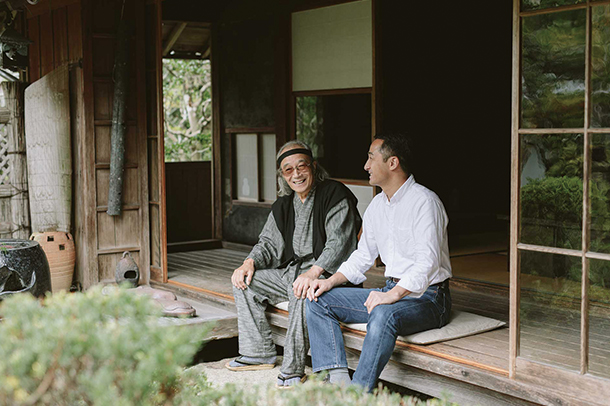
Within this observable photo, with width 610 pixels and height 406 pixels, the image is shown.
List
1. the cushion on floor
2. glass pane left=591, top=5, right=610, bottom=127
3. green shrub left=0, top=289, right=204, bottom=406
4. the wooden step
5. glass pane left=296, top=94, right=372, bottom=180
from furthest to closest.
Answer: glass pane left=296, top=94, right=372, bottom=180, the wooden step, the cushion on floor, glass pane left=591, top=5, right=610, bottom=127, green shrub left=0, top=289, right=204, bottom=406

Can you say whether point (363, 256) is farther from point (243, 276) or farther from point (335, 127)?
point (335, 127)

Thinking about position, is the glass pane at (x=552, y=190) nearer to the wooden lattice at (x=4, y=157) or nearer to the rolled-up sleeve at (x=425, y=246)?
the rolled-up sleeve at (x=425, y=246)

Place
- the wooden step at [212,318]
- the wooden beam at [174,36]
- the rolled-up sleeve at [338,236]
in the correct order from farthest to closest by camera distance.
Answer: the wooden beam at [174,36], the wooden step at [212,318], the rolled-up sleeve at [338,236]

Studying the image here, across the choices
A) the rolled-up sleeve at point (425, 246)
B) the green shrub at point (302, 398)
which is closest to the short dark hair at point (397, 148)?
the rolled-up sleeve at point (425, 246)

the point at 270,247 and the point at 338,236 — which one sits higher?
the point at 338,236

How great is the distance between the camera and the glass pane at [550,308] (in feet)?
10.1

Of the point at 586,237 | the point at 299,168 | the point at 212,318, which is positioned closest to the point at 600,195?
the point at 586,237

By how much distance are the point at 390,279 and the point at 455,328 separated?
1.30 feet

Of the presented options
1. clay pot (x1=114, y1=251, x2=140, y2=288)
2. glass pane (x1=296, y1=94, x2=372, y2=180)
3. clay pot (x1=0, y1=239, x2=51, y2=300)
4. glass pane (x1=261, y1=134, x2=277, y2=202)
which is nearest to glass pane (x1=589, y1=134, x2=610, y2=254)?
glass pane (x1=296, y1=94, x2=372, y2=180)

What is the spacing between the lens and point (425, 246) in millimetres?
3604

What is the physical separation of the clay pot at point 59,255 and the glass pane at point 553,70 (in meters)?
3.78

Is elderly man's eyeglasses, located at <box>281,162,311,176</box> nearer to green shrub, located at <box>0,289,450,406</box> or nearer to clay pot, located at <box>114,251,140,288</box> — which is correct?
clay pot, located at <box>114,251,140,288</box>

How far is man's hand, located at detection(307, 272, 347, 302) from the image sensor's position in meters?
3.87

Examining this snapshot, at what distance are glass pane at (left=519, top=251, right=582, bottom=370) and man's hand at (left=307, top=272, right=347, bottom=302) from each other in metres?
1.03
